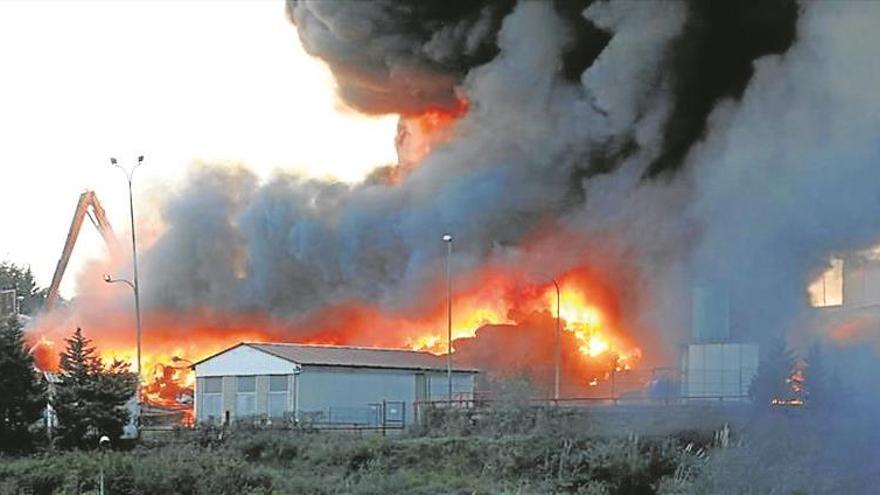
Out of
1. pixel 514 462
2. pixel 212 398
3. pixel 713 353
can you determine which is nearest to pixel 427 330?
pixel 212 398

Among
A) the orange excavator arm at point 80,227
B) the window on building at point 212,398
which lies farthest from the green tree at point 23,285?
the window on building at point 212,398

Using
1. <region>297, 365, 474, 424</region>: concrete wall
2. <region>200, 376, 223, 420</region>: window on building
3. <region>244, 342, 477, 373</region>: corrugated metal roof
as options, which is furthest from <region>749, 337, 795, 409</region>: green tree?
<region>200, 376, 223, 420</region>: window on building

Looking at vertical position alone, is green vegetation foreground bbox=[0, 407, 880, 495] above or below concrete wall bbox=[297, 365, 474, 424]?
below

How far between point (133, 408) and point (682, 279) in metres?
26.5

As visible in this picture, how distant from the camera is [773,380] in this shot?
43250mm

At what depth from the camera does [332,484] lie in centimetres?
3541

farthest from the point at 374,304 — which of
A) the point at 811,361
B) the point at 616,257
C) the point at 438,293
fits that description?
the point at 811,361

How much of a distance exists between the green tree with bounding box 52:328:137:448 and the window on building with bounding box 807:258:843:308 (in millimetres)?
31871

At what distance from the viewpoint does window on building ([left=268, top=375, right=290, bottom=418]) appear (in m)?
52.6

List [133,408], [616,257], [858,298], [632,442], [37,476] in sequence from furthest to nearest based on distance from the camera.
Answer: [616,257] → [858,298] → [133,408] → [632,442] → [37,476]

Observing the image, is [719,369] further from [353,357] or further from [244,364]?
[244,364]

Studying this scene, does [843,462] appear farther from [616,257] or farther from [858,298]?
[616,257]

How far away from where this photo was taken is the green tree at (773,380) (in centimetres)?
4222

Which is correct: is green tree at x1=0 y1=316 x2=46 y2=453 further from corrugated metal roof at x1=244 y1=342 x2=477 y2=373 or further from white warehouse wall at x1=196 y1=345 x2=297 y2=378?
corrugated metal roof at x1=244 y1=342 x2=477 y2=373
